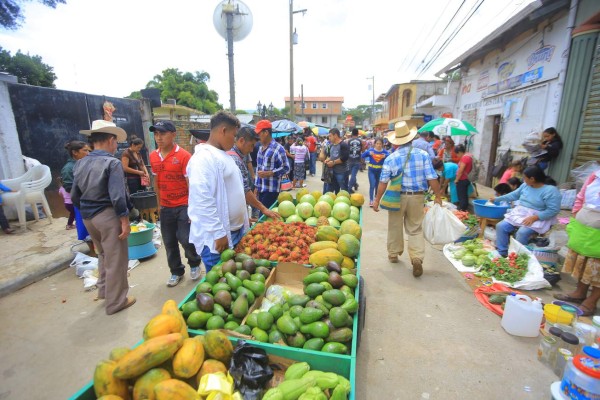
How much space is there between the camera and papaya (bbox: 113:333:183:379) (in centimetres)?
131

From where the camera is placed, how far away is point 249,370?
1.47 m

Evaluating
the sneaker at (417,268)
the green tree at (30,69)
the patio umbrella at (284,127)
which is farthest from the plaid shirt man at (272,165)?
the green tree at (30,69)

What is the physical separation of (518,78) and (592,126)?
3.70 meters

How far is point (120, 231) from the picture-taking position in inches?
132

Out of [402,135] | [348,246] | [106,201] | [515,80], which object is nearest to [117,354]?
[348,246]

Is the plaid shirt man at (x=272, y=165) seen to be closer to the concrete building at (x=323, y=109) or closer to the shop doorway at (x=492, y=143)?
the shop doorway at (x=492, y=143)

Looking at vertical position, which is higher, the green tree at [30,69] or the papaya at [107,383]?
the green tree at [30,69]

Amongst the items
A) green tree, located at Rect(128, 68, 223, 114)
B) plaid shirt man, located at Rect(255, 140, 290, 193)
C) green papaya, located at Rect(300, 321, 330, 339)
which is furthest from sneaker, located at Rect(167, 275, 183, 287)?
green tree, located at Rect(128, 68, 223, 114)

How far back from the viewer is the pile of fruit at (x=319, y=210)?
374cm

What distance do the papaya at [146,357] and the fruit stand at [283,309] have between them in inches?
2.0

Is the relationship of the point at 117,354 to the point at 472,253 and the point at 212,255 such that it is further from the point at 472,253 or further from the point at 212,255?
the point at 472,253

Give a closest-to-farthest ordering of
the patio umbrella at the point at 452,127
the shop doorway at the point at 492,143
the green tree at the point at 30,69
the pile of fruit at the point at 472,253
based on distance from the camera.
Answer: the pile of fruit at the point at 472,253, the patio umbrella at the point at 452,127, the shop doorway at the point at 492,143, the green tree at the point at 30,69

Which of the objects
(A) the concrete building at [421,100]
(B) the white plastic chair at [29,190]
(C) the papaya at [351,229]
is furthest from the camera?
(A) the concrete building at [421,100]

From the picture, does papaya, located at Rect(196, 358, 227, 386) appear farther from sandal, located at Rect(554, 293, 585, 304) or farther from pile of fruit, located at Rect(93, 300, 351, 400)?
sandal, located at Rect(554, 293, 585, 304)
